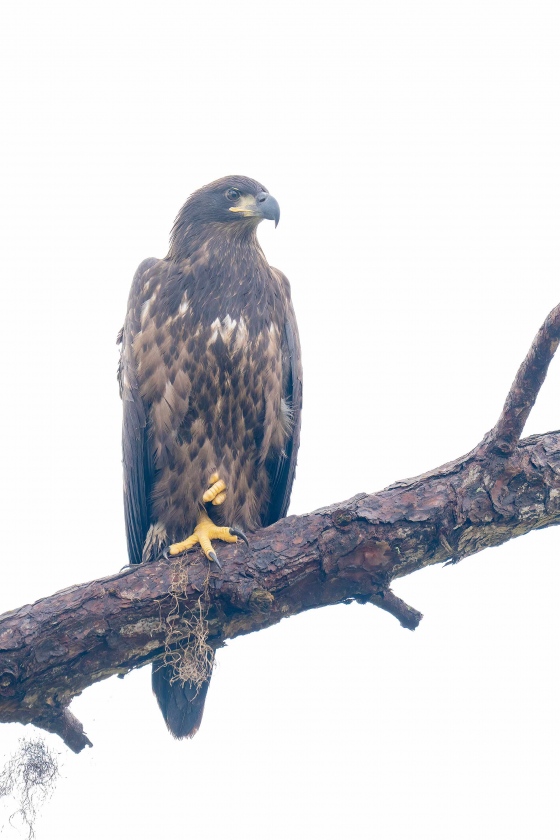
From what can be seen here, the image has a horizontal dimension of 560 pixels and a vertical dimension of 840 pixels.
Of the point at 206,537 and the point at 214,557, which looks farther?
the point at 206,537

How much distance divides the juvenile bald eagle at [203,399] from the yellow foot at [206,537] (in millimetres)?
71

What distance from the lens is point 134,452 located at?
516cm

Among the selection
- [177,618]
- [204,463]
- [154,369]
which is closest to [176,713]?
[177,618]

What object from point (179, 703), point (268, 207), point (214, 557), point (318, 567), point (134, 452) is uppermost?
point (268, 207)

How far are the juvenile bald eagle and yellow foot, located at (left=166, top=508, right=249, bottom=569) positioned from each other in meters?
0.07

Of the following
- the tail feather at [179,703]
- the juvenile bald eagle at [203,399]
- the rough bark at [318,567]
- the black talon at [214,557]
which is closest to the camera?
the rough bark at [318,567]

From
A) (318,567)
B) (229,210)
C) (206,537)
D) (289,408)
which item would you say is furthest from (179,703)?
(229,210)

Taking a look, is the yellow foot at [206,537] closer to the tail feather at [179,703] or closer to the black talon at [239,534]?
the black talon at [239,534]

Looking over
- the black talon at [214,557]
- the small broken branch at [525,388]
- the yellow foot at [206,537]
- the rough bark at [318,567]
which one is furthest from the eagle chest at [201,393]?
the small broken branch at [525,388]

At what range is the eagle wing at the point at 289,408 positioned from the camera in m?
5.41

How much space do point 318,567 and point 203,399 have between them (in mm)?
1320

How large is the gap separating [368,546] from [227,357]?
57.0 inches

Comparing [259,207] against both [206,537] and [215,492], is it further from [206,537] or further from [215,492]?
[206,537]

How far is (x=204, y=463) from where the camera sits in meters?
5.08
